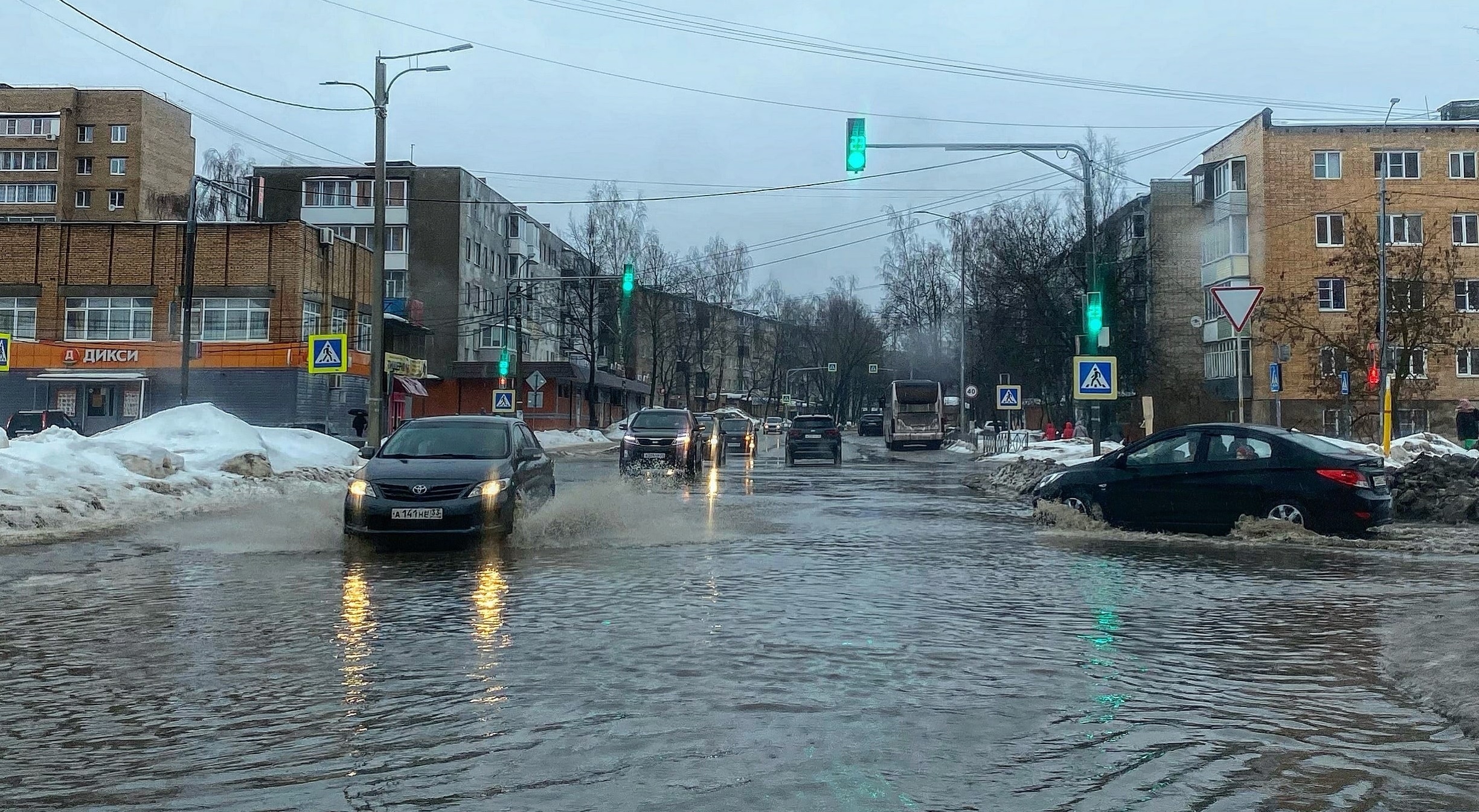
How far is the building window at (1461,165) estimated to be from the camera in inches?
2373

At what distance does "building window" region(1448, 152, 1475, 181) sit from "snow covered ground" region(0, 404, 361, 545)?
5374 centimetres

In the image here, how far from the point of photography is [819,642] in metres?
7.83

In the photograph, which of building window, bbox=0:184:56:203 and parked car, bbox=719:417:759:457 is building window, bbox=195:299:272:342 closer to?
parked car, bbox=719:417:759:457

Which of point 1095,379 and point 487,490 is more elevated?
point 1095,379

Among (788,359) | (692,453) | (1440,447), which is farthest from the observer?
(788,359)

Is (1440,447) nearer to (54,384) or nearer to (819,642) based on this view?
(819,642)

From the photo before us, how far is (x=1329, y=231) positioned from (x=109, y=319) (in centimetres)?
5445

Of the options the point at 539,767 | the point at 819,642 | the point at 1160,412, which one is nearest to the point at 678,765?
the point at 539,767

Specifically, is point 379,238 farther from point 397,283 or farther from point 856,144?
point 397,283

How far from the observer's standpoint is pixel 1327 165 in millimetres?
60562

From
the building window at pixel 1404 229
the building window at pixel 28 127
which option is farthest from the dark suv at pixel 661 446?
the building window at pixel 28 127

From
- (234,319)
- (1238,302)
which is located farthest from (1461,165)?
(234,319)

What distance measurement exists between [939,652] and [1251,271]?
58440 millimetres

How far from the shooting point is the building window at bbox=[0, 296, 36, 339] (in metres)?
53.7
